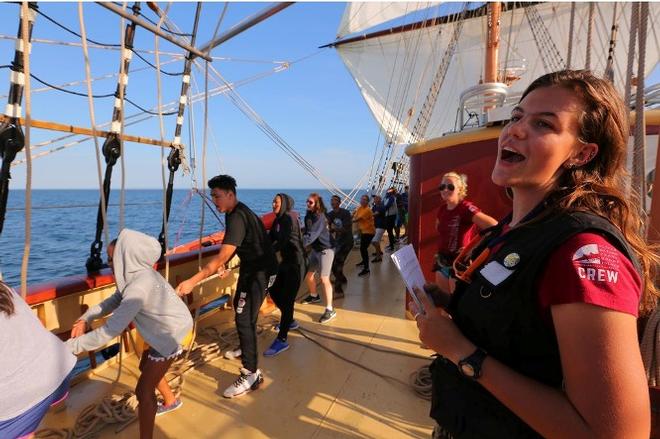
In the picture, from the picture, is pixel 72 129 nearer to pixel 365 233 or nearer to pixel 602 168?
pixel 602 168

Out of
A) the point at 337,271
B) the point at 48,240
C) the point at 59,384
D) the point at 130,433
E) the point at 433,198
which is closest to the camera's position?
the point at 59,384

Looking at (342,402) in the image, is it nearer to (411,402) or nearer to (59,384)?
(411,402)

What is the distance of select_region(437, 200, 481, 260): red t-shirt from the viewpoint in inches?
116

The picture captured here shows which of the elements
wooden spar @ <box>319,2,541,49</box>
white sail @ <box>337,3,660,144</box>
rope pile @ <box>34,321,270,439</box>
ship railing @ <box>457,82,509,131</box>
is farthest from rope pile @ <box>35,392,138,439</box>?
wooden spar @ <box>319,2,541,49</box>

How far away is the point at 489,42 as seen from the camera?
22.2 ft

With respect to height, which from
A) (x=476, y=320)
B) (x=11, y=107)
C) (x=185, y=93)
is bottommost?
(x=476, y=320)

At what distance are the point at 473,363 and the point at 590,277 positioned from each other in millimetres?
311

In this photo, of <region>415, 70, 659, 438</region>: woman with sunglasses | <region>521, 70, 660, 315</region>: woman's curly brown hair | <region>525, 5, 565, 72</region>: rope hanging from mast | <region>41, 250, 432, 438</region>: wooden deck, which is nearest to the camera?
<region>415, 70, 659, 438</region>: woman with sunglasses

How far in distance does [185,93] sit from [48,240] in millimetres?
20015

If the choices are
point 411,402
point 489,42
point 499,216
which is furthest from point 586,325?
point 489,42

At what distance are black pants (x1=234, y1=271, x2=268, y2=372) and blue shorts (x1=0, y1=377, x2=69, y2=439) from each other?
4.42ft

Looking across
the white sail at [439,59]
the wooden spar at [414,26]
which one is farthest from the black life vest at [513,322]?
the wooden spar at [414,26]

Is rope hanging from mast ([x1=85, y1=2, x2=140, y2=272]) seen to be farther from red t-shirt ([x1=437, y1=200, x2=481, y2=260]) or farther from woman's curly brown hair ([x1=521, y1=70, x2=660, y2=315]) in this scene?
woman's curly brown hair ([x1=521, y1=70, x2=660, y2=315])

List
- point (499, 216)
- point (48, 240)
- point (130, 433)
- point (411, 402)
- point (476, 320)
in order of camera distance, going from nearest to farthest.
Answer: point (476, 320) < point (130, 433) < point (411, 402) < point (499, 216) < point (48, 240)
